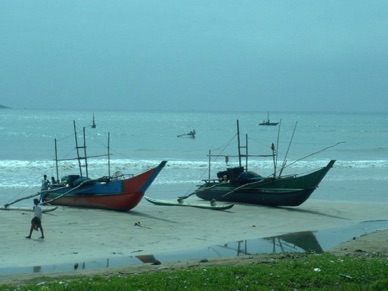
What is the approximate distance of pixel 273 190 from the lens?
23.7 meters

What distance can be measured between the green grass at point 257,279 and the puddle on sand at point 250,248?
2244 mm

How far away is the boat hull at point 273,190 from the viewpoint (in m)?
23.2

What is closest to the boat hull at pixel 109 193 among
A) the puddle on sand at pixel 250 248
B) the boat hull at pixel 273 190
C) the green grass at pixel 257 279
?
the boat hull at pixel 273 190

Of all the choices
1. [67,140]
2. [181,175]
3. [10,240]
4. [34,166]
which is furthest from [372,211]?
[67,140]

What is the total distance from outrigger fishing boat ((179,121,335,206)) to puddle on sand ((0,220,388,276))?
3750 millimetres

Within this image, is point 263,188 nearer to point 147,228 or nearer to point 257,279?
point 147,228

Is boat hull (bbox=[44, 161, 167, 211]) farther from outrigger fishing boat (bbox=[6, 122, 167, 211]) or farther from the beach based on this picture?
the beach

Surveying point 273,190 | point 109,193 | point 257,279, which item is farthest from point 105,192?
point 257,279

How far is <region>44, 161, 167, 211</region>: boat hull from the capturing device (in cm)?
2181

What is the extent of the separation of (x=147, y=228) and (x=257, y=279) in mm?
8627

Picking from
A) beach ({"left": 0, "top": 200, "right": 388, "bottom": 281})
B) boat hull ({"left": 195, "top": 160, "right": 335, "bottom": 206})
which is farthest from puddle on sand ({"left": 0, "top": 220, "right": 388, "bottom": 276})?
boat hull ({"left": 195, "top": 160, "right": 335, "bottom": 206})

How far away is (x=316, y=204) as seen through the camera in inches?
974

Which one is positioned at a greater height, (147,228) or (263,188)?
(263,188)

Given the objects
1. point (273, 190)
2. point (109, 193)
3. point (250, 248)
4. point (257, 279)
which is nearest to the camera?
point (257, 279)
